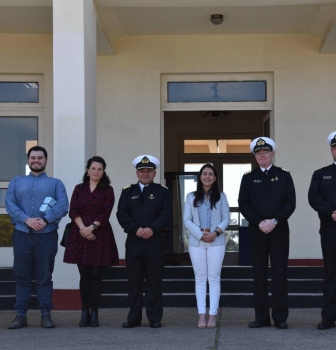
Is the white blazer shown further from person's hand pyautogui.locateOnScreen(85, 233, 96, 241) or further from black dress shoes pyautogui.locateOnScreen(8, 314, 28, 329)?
black dress shoes pyautogui.locateOnScreen(8, 314, 28, 329)

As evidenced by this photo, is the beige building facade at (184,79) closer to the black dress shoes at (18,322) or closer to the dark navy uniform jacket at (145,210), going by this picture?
the dark navy uniform jacket at (145,210)

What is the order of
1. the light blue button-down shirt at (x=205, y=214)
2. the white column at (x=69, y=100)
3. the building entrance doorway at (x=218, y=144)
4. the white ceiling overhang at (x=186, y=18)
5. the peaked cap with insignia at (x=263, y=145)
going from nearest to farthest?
the peaked cap with insignia at (x=263, y=145) < the light blue button-down shirt at (x=205, y=214) < the white column at (x=69, y=100) < the white ceiling overhang at (x=186, y=18) < the building entrance doorway at (x=218, y=144)

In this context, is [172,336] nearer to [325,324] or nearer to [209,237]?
[209,237]

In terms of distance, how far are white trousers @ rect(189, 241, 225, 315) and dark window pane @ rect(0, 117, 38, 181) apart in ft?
13.6

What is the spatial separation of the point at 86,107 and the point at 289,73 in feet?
10.7

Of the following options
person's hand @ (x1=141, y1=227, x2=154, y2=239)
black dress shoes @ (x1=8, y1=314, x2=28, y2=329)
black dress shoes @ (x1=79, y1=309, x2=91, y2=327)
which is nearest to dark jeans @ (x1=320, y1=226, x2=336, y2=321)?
person's hand @ (x1=141, y1=227, x2=154, y2=239)

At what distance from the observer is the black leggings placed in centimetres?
695

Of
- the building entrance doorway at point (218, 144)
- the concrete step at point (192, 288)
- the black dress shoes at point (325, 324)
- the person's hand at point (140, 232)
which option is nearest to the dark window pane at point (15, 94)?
the concrete step at point (192, 288)

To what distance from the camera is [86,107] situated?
8.35m

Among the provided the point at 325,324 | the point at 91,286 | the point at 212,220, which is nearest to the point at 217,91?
the point at 212,220

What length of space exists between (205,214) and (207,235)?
0.24 meters

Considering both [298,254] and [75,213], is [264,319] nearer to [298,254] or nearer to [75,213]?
[75,213]

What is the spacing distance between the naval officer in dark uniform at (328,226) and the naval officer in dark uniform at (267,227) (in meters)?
0.24

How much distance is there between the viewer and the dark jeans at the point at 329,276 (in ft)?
21.7
